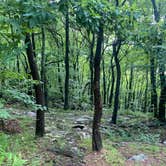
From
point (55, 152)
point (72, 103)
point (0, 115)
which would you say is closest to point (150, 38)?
point (55, 152)

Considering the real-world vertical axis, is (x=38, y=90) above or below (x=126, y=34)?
below

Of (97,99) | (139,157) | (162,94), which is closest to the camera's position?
(97,99)

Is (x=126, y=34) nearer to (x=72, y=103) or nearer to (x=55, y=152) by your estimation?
(x=55, y=152)

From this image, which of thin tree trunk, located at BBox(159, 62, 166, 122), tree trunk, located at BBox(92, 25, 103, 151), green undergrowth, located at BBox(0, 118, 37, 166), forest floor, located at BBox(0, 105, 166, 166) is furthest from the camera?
thin tree trunk, located at BBox(159, 62, 166, 122)

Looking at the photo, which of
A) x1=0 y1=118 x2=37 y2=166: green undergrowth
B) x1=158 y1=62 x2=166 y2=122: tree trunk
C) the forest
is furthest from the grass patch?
x1=158 y1=62 x2=166 y2=122: tree trunk

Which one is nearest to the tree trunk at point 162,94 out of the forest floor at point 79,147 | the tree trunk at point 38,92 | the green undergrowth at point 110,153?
the forest floor at point 79,147

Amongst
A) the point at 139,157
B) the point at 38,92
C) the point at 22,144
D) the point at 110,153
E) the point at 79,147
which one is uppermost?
the point at 38,92

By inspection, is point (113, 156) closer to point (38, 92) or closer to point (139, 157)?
point (139, 157)

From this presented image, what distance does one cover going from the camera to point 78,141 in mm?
6996

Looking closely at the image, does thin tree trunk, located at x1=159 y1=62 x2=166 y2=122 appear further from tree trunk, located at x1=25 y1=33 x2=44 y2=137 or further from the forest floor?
tree trunk, located at x1=25 y1=33 x2=44 y2=137

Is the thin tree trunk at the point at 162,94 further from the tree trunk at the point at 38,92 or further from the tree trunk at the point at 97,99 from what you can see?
the tree trunk at the point at 38,92

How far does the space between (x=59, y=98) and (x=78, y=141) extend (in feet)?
35.5

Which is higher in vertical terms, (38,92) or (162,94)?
(38,92)

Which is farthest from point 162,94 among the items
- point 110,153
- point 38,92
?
point 38,92
